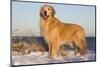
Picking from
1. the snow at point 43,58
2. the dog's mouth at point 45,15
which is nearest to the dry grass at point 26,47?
the snow at point 43,58

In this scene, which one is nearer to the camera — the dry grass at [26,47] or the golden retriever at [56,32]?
the dry grass at [26,47]

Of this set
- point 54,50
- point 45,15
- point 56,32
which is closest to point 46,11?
point 45,15

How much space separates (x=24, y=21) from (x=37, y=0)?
0.93ft

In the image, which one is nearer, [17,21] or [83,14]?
[17,21]

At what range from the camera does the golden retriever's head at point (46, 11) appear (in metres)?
2.45

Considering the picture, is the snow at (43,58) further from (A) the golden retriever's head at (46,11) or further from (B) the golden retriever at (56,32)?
(A) the golden retriever's head at (46,11)

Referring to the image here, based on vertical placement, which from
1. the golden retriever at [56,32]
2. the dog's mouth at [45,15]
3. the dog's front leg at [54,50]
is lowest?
the dog's front leg at [54,50]

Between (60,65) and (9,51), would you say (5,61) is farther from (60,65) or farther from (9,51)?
(60,65)

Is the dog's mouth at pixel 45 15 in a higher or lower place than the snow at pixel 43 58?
higher

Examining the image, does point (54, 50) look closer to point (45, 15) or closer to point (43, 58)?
point (43, 58)

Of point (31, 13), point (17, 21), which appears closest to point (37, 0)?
point (31, 13)

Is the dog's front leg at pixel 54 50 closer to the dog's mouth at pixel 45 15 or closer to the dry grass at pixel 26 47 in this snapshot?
the dry grass at pixel 26 47

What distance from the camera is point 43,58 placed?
8.06 ft

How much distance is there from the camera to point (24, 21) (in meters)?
2.38
